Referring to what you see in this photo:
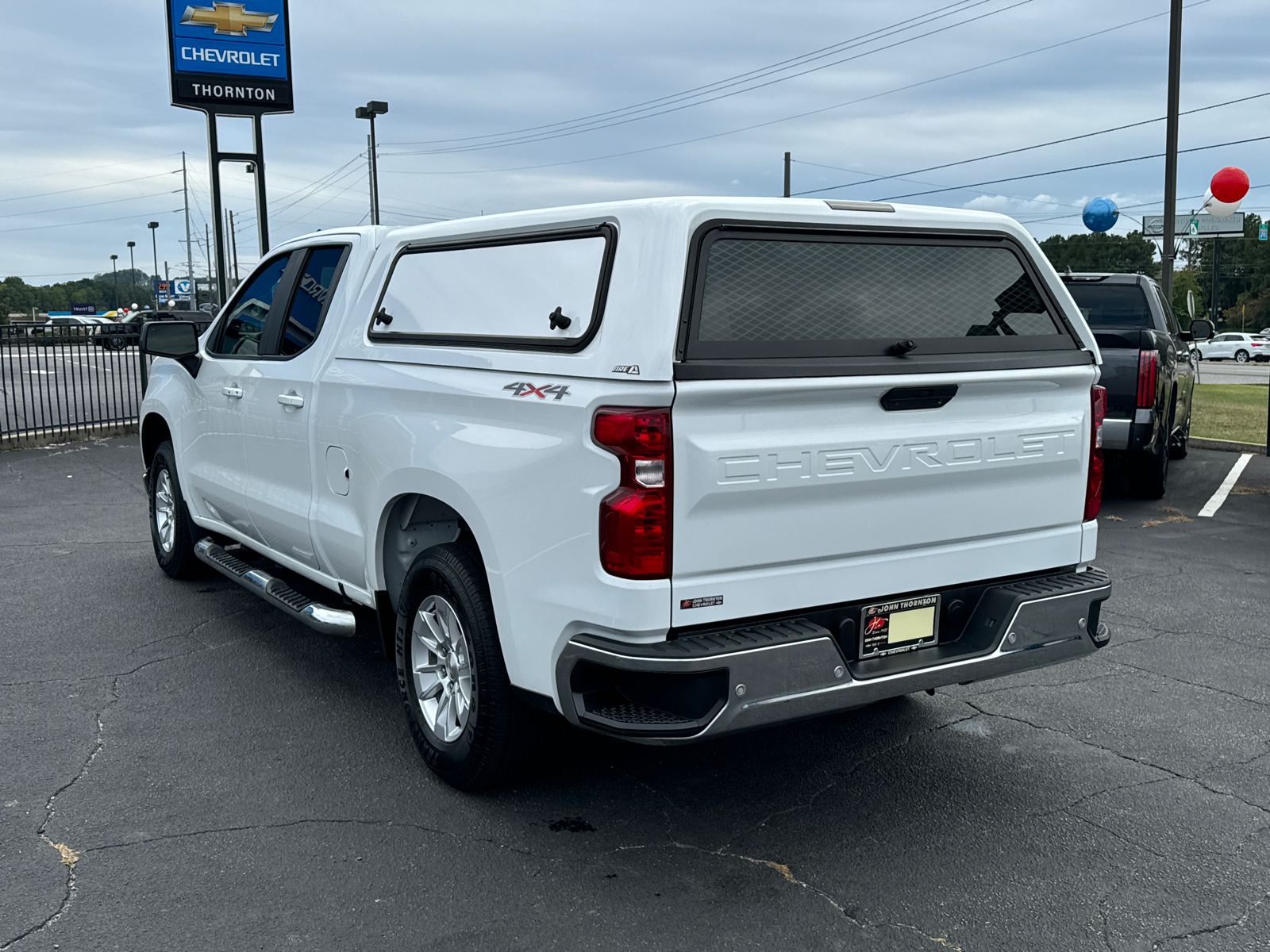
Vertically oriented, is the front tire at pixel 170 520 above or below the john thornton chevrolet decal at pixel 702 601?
below

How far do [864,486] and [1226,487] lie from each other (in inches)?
364

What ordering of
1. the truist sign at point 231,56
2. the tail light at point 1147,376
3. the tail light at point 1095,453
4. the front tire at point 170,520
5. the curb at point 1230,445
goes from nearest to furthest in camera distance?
the tail light at point 1095,453 < the front tire at point 170,520 < the tail light at point 1147,376 < the curb at point 1230,445 < the truist sign at point 231,56

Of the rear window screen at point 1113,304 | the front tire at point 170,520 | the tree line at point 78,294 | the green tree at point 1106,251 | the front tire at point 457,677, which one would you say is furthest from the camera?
the tree line at point 78,294

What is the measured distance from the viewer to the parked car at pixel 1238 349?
55.8m

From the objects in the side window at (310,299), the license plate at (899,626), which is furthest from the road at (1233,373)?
the license plate at (899,626)

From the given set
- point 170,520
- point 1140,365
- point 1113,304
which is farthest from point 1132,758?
point 1113,304

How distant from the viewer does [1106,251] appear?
9825cm

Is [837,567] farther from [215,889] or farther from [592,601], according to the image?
[215,889]

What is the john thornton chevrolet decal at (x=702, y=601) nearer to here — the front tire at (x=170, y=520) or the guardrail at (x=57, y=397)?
the front tire at (x=170, y=520)

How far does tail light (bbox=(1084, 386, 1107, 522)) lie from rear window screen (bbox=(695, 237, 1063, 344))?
281 millimetres

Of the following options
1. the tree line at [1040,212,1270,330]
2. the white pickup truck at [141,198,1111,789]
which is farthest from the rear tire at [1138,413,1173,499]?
the tree line at [1040,212,1270,330]

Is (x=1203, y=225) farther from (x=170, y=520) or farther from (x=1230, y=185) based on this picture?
(x=170, y=520)

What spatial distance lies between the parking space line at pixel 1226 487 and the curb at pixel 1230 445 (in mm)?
239

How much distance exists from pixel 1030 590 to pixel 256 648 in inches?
150
